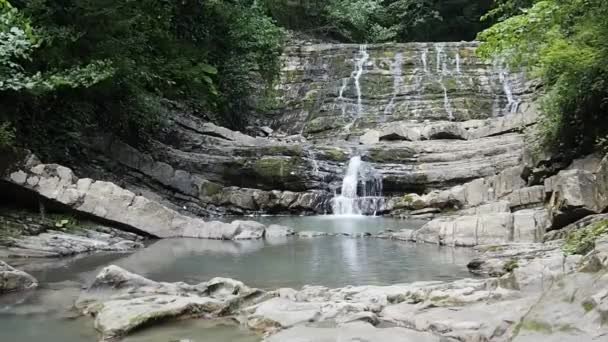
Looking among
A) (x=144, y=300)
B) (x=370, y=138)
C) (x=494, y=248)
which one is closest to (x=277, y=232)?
(x=494, y=248)

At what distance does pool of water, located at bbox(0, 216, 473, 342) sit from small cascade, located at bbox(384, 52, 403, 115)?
42.9 feet

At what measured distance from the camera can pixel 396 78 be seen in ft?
88.1

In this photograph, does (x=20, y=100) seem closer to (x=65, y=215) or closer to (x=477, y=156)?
(x=65, y=215)

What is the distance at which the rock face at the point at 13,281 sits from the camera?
7723 millimetres

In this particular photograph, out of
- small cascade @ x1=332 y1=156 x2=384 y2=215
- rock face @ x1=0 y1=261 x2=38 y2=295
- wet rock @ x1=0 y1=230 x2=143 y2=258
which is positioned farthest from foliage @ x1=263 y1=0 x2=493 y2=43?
rock face @ x1=0 y1=261 x2=38 y2=295

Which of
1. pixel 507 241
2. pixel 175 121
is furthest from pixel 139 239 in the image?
pixel 175 121

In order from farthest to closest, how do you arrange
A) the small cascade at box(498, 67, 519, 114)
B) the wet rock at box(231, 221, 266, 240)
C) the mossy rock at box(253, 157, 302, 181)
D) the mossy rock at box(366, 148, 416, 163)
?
the small cascade at box(498, 67, 519, 114) < the mossy rock at box(366, 148, 416, 163) < the mossy rock at box(253, 157, 302, 181) < the wet rock at box(231, 221, 266, 240)

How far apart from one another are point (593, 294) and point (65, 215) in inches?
420

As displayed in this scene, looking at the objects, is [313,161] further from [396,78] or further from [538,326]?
[538,326]

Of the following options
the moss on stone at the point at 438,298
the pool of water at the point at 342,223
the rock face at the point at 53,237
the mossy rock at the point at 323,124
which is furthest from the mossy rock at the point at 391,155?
the moss on stone at the point at 438,298

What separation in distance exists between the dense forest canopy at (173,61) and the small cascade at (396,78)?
4.97m

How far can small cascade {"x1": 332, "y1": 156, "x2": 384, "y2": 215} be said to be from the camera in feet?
59.9

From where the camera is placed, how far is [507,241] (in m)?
11.1

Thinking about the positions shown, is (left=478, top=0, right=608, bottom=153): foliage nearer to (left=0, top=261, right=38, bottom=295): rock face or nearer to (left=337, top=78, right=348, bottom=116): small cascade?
(left=0, top=261, right=38, bottom=295): rock face
